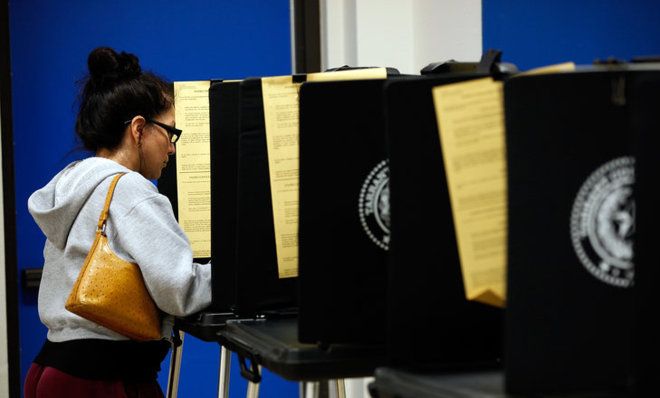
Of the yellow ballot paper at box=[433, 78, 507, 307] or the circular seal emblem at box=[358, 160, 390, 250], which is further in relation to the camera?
the circular seal emblem at box=[358, 160, 390, 250]

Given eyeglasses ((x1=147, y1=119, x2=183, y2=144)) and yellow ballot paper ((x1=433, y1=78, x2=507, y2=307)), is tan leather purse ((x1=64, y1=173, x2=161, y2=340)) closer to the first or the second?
eyeglasses ((x1=147, y1=119, x2=183, y2=144))

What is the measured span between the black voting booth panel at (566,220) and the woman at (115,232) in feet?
3.62

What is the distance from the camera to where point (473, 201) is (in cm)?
109

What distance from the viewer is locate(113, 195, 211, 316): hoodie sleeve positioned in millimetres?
1996

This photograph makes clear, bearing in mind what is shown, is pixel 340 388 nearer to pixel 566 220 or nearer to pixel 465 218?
pixel 465 218

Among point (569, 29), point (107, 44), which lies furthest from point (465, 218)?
point (107, 44)

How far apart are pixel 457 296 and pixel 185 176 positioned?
1.20 meters

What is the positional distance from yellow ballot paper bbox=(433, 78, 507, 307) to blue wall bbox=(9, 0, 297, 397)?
2.66m

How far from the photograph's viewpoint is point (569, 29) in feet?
10.8

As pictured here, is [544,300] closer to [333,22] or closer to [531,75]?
[531,75]

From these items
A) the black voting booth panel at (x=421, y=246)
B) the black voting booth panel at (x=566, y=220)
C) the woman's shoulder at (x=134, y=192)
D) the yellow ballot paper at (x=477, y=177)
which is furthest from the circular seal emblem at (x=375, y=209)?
the woman's shoulder at (x=134, y=192)

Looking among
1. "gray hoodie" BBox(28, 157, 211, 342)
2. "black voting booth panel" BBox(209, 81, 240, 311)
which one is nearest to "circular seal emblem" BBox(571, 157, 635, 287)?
"black voting booth panel" BBox(209, 81, 240, 311)

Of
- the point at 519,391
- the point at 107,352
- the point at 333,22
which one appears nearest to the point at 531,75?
the point at 519,391

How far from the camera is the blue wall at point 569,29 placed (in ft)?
10.6
